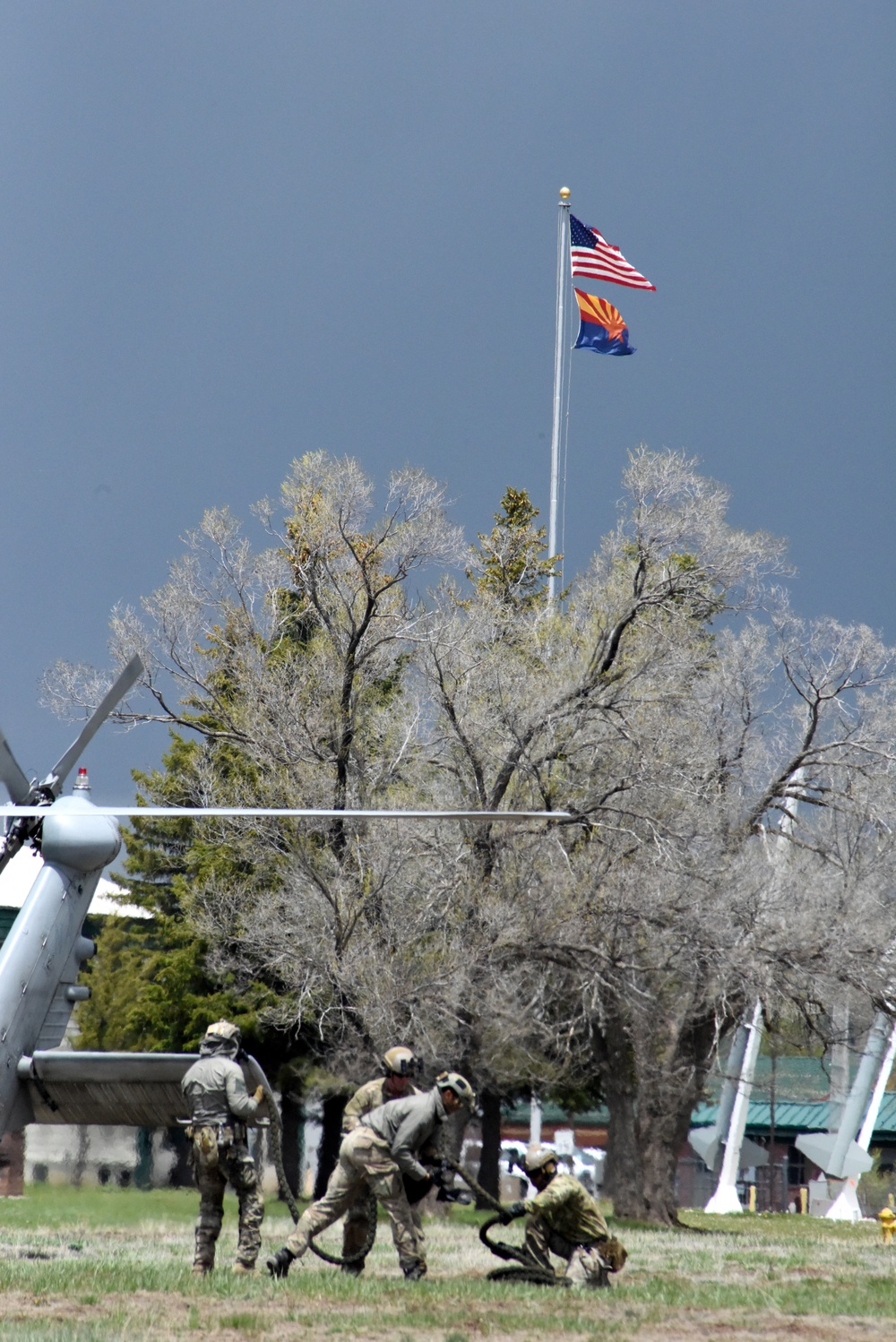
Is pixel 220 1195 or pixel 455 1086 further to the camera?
pixel 220 1195

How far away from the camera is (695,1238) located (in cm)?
1784

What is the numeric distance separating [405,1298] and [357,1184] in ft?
4.02

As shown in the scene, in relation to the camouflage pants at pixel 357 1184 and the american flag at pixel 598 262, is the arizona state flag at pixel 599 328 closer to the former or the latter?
the american flag at pixel 598 262

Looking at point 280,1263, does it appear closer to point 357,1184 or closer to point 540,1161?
point 357,1184

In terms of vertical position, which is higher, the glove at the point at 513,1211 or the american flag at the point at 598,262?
the american flag at the point at 598,262

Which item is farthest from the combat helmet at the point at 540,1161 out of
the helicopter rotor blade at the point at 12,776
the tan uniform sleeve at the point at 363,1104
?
the helicopter rotor blade at the point at 12,776

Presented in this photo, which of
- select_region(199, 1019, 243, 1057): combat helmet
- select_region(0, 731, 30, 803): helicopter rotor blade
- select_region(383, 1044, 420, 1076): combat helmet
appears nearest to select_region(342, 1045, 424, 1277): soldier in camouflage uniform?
select_region(383, 1044, 420, 1076): combat helmet

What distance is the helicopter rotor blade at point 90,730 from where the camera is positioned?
43.8 feet

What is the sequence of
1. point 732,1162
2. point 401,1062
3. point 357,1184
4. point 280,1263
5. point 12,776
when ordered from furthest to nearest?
point 732,1162
point 12,776
point 401,1062
point 357,1184
point 280,1263

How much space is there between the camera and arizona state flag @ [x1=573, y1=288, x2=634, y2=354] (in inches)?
1204

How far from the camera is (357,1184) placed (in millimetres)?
9789

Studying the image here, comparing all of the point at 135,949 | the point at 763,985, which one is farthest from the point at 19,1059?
the point at 135,949

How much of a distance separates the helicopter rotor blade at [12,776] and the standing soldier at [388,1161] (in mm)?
4883

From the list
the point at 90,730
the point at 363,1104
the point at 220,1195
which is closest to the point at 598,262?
the point at 90,730
